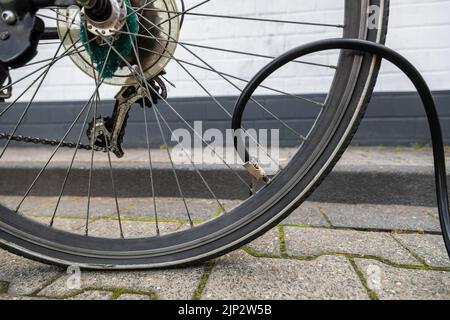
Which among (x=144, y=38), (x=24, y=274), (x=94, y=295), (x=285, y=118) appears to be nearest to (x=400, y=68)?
(x=144, y=38)

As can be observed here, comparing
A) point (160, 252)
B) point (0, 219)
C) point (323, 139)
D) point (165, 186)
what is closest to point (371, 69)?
point (323, 139)

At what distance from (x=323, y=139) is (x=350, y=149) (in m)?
1.33

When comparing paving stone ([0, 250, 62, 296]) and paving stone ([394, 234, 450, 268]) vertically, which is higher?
paving stone ([394, 234, 450, 268])

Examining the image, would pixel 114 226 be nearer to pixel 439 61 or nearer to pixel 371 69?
pixel 371 69

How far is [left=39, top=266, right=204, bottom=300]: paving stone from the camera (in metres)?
0.78

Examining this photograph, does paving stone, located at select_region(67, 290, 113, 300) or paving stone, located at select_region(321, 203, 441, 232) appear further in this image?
paving stone, located at select_region(321, 203, 441, 232)

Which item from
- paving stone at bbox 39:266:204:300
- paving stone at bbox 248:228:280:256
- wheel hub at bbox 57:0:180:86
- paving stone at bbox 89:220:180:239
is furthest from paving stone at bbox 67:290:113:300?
wheel hub at bbox 57:0:180:86

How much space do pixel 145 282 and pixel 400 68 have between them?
857 mm

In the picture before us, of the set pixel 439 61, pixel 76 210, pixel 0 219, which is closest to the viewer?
pixel 0 219

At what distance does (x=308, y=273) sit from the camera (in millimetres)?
852

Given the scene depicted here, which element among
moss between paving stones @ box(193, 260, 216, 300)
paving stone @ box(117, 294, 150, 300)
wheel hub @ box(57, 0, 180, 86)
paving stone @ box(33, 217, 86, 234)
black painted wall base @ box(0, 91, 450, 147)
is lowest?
paving stone @ box(33, 217, 86, 234)

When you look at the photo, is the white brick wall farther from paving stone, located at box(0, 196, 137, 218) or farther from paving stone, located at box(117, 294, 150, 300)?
paving stone, located at box(117, 294, 150, 300)

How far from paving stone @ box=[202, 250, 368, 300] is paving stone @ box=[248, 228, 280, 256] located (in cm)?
6

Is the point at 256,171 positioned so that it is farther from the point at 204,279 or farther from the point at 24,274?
the point at 24,274
